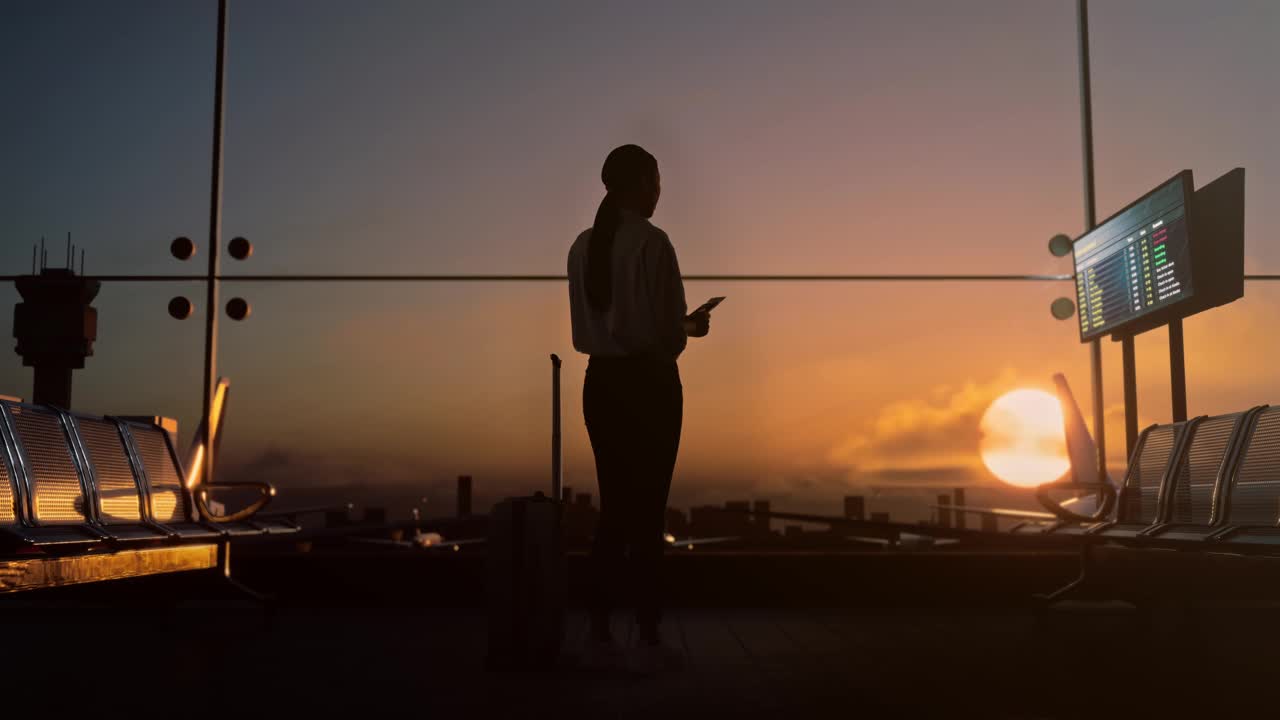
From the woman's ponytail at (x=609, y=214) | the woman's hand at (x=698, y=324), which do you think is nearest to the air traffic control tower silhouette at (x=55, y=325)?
the woman's ponytail at (x=609, y=214)

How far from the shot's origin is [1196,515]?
3619 millimetres

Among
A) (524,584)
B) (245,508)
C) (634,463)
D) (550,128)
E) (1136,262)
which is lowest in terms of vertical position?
(524,584)

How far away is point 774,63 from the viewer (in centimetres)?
540

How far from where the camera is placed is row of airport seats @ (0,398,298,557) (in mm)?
2869

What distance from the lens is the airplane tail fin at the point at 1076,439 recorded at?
5277 millimetres

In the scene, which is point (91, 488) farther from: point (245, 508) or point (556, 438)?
point (556, 438)

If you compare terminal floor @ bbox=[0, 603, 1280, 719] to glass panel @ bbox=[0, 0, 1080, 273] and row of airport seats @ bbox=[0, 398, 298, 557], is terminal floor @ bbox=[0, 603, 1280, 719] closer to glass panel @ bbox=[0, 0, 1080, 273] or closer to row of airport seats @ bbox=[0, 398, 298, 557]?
row of airport seats @ bbox=[0, 398, 298, 557]

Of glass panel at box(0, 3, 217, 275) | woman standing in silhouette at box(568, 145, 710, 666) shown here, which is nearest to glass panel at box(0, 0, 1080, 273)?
glass panel at box(0, 3, 217, 275)

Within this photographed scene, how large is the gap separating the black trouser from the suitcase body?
0.14 m

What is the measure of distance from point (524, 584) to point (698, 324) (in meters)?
0.82

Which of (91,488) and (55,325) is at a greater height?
(55,325)

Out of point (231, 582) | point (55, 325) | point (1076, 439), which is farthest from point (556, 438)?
point (55, 325)

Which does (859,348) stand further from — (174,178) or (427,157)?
(174,178)

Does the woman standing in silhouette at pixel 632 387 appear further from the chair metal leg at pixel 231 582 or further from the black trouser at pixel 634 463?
the chair metal leg at pixel 231 582
